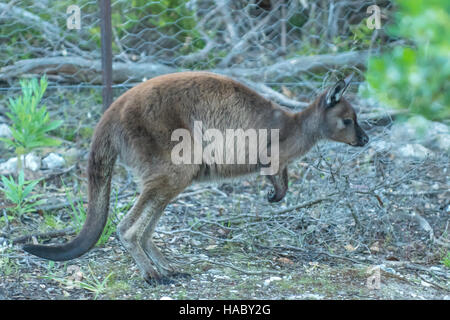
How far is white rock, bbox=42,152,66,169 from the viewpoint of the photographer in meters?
5.47

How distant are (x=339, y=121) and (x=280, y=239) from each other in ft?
3.33

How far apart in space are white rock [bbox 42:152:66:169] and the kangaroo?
202 cm

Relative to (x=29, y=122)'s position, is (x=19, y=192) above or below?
below

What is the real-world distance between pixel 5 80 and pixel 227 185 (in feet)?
8.91

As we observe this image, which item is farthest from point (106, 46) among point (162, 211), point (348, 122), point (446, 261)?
point (446, 261)

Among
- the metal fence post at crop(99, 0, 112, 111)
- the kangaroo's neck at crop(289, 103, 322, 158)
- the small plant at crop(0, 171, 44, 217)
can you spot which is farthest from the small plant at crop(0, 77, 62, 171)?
the kangaroo's neck at crop(289, 103, 322, 158)

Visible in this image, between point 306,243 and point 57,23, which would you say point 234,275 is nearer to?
point 306,243

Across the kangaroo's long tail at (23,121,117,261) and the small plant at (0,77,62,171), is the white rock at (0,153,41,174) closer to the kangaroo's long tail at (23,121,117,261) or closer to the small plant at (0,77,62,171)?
the small plant at (0,77,62,171)

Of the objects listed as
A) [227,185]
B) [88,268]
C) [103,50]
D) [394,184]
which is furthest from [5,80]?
Answer: [394,184]

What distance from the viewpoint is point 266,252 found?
407 cm

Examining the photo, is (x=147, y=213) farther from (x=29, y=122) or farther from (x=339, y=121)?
(x=339, y=121)

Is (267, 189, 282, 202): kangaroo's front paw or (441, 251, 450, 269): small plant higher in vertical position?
(267, 189, 282, 202): kangaroo's front paw

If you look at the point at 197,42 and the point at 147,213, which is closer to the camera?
the point at 147,213

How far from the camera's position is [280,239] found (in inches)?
169
